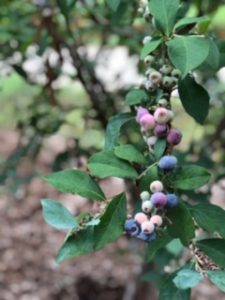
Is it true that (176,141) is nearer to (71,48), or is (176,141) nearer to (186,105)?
(186,105)

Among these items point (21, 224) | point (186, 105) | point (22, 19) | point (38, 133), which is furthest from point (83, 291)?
point (186, 105)

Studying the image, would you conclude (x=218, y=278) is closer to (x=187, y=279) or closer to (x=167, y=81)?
(x=187, y=279)

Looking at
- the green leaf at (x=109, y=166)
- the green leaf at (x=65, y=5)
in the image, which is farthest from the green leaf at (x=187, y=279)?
the green leaf at (x=65, y=5)

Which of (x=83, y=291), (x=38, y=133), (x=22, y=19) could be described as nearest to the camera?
(x=22, y=19)

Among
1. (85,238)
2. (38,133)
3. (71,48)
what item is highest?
(85,238)

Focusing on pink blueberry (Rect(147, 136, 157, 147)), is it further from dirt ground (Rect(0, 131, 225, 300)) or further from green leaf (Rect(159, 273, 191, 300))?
dirt ground (Rect(0, 131, 225, 300))

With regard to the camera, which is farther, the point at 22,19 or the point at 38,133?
the point at 38,133

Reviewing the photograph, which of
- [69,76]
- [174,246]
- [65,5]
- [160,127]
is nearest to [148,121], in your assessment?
[160,127]

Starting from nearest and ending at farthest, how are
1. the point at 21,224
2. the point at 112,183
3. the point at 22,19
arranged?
the point at 22,19 → the point at 21,224 → the point at 112,183
